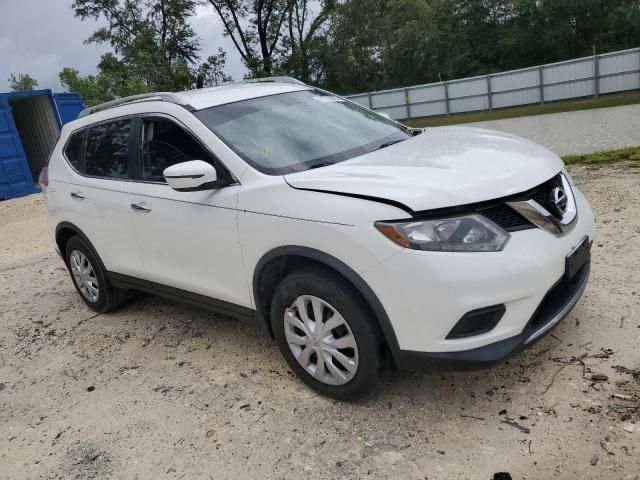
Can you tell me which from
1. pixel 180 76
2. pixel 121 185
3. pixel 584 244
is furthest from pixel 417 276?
→ pixel 180 76

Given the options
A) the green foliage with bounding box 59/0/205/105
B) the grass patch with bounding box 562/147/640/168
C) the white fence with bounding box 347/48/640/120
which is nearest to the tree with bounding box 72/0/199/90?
Result: the green foliage with bounding box 59/0/205/105

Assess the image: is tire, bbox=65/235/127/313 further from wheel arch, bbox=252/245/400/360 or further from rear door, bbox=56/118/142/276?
wheel arch, bbox=252/245/400/360

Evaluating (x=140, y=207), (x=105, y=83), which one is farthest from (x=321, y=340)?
(x=105, y=83)

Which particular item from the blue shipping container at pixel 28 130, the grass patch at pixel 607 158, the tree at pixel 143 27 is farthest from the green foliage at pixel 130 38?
the grass patch at pixel 607 158

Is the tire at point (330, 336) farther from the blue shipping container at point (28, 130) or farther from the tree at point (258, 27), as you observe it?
the tree at point (258, 27)

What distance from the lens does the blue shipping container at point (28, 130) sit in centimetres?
1424

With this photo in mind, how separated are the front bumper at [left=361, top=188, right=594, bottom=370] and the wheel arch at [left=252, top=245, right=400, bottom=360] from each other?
35 mm

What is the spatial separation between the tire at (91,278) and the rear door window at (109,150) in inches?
26.4

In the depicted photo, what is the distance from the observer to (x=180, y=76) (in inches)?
1038

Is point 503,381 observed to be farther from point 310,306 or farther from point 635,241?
point 635,241

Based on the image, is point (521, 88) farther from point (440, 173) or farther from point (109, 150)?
point (440, 173)

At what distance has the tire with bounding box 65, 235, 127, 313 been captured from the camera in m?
4.66

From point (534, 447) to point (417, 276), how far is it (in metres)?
0.96

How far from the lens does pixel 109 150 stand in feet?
14.2
